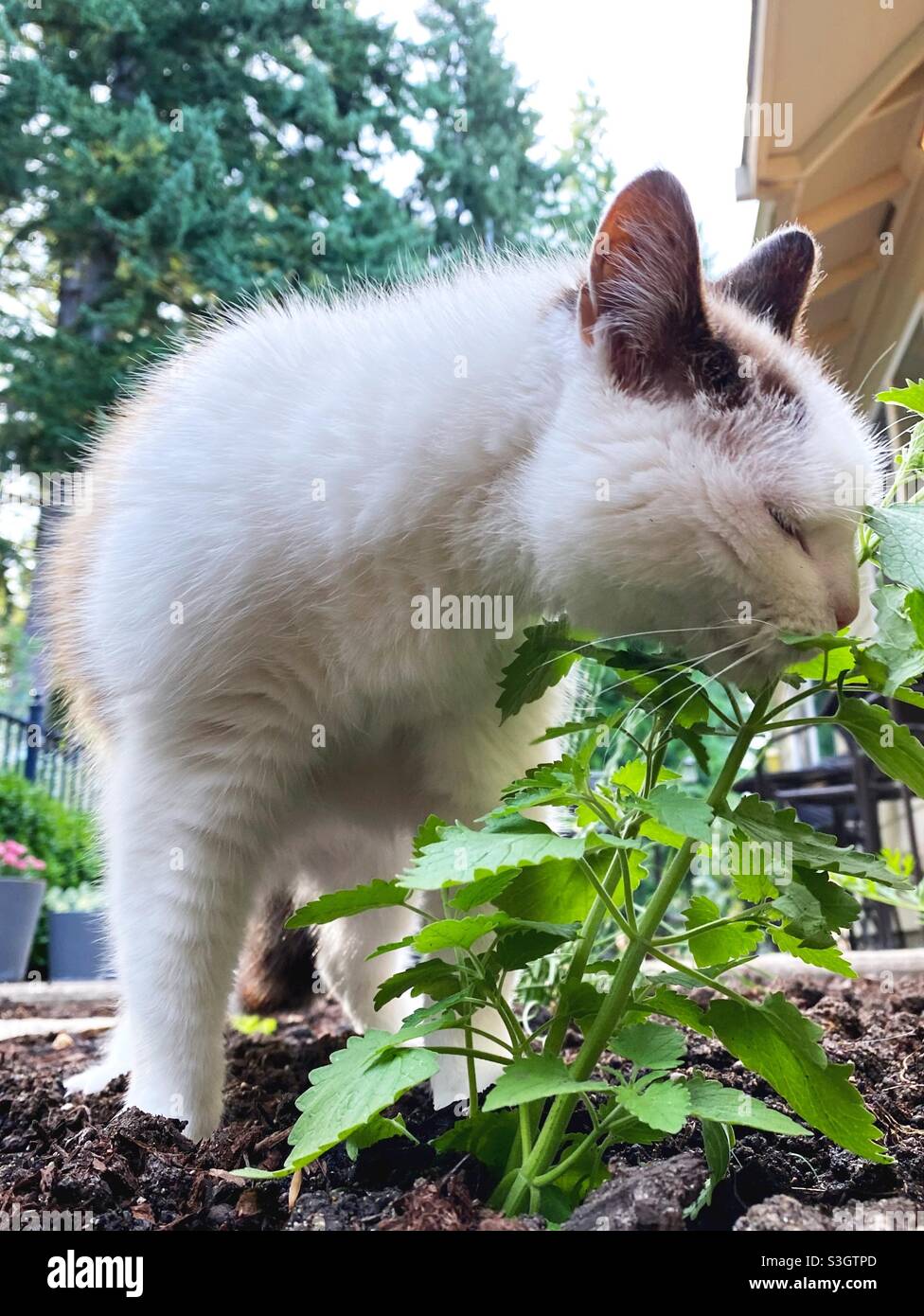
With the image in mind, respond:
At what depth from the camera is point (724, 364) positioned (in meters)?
0.98

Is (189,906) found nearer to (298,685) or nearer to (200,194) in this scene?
(298,685)

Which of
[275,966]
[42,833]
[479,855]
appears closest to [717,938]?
Answer: [479,855]

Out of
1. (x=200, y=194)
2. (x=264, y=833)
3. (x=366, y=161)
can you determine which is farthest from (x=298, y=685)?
(x=366, y=161)

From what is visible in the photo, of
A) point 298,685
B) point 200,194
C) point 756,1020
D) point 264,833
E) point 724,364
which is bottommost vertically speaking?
point 756,1020

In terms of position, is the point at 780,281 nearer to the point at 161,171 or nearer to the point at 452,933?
the point at 452,933

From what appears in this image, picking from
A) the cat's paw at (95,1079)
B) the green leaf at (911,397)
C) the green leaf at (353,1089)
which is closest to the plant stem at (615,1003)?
the green leaf at (353,1089)

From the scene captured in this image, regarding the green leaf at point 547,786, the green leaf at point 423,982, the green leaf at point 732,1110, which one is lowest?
the green leaf at point 732,1110

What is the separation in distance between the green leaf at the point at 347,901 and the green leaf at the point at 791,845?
245mm

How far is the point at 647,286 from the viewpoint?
95 cm

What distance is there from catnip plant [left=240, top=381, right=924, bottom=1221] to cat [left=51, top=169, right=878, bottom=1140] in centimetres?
10

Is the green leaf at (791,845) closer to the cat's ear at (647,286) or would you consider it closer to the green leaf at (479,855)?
the green leaf at (479,855)

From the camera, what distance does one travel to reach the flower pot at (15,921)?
2.85 m

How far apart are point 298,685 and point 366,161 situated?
16.2ft
